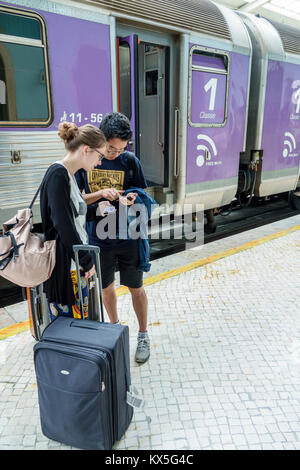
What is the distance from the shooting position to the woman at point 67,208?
1851mm

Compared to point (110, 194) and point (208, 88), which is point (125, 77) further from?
point (110, 194)

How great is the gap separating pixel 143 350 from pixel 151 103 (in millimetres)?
3739

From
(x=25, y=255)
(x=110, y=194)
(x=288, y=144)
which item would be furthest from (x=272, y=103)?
(x=25, y=255)

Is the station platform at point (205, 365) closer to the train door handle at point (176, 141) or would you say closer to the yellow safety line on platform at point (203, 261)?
the yellow safety line on platform at point (203, 261)

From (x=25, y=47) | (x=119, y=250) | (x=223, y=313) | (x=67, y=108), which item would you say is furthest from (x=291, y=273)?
(x=25, y=47)

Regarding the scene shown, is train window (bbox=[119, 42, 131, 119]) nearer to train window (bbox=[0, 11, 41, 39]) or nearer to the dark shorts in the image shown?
train window (bbox=[0, 11, 41, 39])

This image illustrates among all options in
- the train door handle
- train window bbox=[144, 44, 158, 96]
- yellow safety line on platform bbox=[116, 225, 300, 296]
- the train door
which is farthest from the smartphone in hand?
train window bbox=[144, 44, 158, 96]

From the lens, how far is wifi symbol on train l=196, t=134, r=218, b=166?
4.90 metres

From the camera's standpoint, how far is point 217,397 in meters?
2.29

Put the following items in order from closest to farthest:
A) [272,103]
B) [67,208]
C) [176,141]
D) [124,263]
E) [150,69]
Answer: [67,208]
[124,263]
[176,141]
[150,69]
[272,103]

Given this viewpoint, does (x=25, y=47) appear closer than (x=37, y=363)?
No

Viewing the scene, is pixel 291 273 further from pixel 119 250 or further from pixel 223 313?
pixel 119 250

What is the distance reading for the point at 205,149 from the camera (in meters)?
4.97
